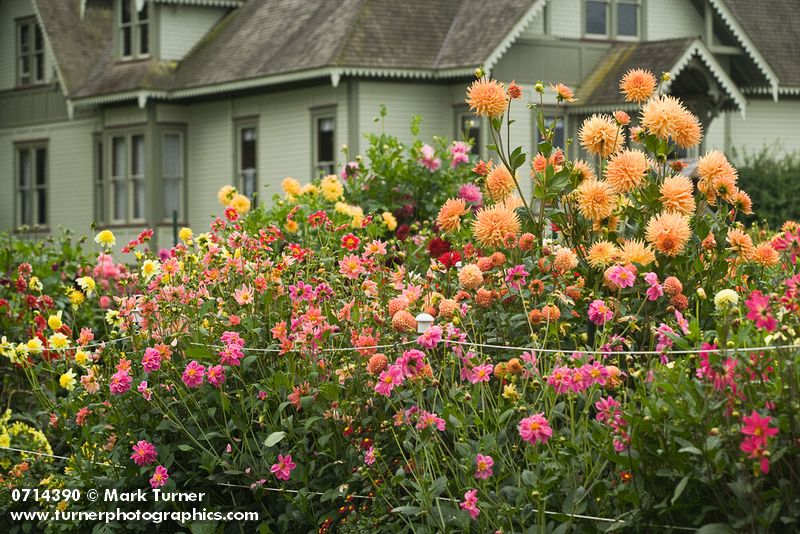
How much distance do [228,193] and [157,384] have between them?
378cm

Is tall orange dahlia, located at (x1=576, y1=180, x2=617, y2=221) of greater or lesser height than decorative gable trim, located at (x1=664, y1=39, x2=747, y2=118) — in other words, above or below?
below

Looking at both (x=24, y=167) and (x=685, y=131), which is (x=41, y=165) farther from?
(x=685, y=131)

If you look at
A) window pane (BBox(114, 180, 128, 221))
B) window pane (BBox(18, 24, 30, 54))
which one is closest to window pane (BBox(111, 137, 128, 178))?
window pane (BBox(114, 180, 128, 221))

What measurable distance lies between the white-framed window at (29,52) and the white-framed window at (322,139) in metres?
8.87

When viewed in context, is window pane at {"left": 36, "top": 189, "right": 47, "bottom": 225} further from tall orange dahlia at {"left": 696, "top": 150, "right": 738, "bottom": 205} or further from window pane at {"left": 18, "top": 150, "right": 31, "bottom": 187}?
tall orange dahlia at {"left": 696, "top": 150, "right": 738, "bottom": 205}

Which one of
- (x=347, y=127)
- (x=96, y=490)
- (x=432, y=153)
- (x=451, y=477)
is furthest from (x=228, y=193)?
(x=347, y=127)

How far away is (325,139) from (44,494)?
18.4 metres

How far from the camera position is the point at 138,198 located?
27500 millimetres

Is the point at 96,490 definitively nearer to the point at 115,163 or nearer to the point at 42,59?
the point at 115,163

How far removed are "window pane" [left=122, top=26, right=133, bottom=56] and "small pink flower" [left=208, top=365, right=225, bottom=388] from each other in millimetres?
22715

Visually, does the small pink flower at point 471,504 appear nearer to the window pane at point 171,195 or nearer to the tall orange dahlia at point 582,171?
the tall orange dahlia at point 582,171

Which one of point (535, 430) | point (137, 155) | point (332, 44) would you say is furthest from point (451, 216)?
point (137, 155)

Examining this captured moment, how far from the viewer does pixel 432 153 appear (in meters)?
11.0

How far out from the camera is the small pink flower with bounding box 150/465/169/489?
5.63 meters
